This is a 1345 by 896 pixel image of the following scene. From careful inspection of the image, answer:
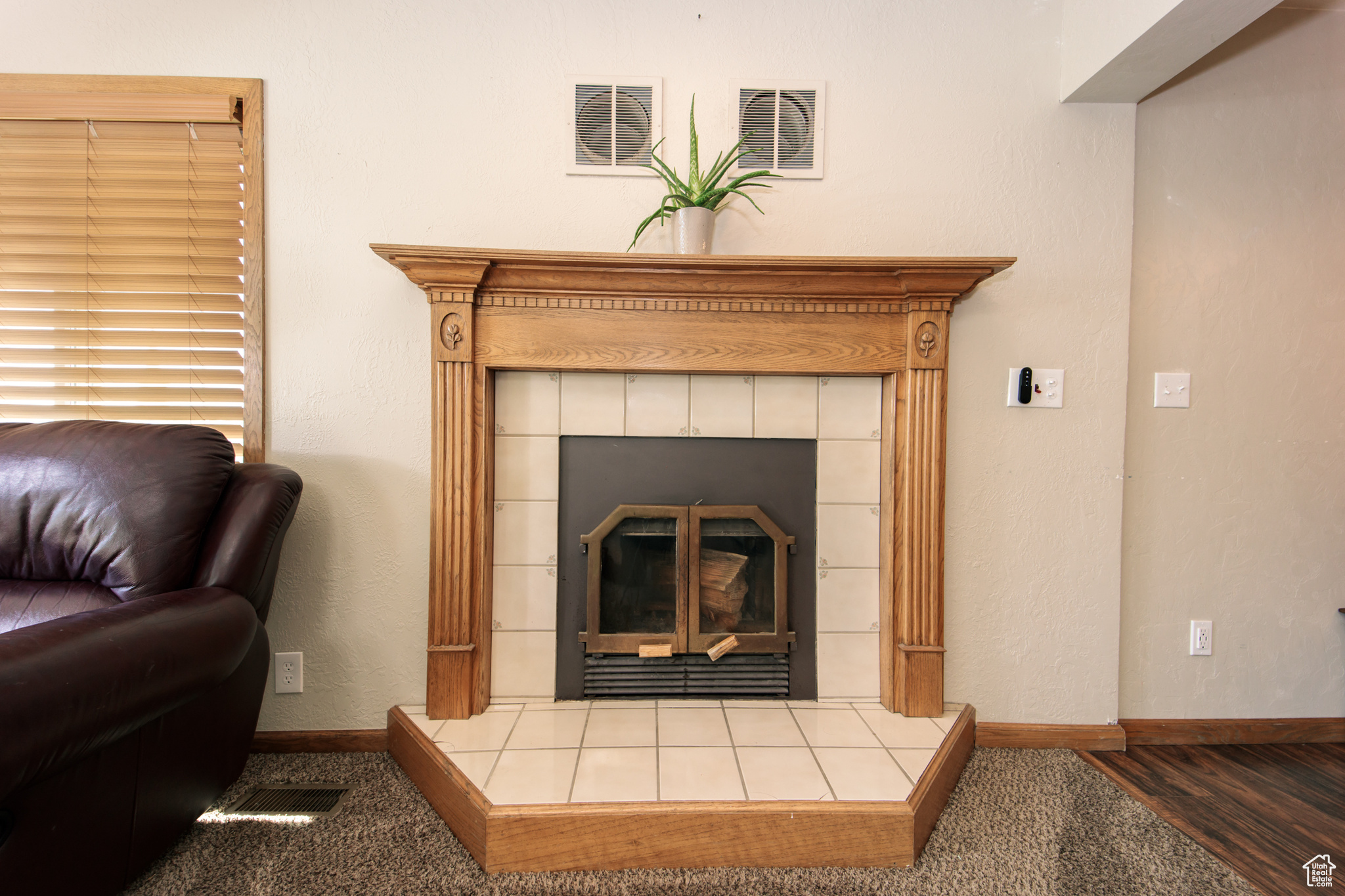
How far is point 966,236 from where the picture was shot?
1649mm

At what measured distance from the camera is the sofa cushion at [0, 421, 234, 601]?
1197 mm

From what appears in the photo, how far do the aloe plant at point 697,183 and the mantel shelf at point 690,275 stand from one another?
0.15 m

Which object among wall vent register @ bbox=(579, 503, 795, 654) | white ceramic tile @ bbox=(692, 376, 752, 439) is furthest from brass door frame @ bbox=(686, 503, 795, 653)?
white ceramic tile @ bbox=(692, 376, 752, 439)

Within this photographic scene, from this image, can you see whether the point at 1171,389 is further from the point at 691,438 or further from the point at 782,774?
the point at 782,774

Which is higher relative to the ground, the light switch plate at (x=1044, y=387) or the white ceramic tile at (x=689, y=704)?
the light switch plate at (x=1044, y=387)

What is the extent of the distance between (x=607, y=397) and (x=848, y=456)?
2.37ft

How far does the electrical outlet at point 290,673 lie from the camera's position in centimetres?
160

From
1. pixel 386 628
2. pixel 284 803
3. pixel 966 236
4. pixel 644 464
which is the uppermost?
pixel 966 236

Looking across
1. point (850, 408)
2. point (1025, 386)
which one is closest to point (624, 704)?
point (850, 408)

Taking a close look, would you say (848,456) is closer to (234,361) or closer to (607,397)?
(607,397)

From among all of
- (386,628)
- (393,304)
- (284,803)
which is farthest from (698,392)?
(284,803)

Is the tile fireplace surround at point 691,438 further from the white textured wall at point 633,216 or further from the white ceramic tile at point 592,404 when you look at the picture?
the white textured wall at point 633,216

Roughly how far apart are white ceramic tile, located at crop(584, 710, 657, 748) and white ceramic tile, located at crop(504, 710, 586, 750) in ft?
0.10

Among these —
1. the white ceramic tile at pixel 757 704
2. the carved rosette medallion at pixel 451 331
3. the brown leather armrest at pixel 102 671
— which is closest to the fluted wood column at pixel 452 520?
the carved rosette medallion at pixel 451 331
